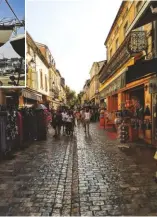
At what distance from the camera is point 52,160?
7801mm

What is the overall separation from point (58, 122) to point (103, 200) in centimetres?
A: 1050

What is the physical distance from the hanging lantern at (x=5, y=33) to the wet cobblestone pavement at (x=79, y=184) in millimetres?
4333

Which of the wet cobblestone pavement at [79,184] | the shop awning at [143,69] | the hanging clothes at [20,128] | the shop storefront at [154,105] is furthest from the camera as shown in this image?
the shop storefront at [154,105]

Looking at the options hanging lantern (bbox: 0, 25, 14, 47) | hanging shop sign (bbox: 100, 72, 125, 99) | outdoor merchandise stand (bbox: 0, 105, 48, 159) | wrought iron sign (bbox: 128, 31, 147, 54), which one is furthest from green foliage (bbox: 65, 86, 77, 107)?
hanging lantern (bbox: 0, 25, 14, 47)

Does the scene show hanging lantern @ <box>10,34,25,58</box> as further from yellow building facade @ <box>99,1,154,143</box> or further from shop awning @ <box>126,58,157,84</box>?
shop awning @ <box>126,58,157,84</box>

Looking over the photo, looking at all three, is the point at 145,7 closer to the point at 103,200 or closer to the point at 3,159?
the point at 103,200

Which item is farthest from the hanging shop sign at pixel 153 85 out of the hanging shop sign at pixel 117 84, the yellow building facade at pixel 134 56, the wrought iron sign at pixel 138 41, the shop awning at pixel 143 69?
the hanging shop sign at pixel 117 84

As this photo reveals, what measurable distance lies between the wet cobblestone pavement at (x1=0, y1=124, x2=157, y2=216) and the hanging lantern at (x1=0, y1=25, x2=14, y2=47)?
A: 4.33 m

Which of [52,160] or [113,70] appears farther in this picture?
[113,70]

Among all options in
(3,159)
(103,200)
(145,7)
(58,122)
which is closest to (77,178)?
(103,200)

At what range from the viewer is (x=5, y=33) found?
32.9 ft

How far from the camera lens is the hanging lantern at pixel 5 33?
9.41m

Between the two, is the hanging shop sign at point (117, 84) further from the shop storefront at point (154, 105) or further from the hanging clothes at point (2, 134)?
the hanging clothes at point (2, 134)

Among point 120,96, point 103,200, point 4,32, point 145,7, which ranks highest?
point 4,32
